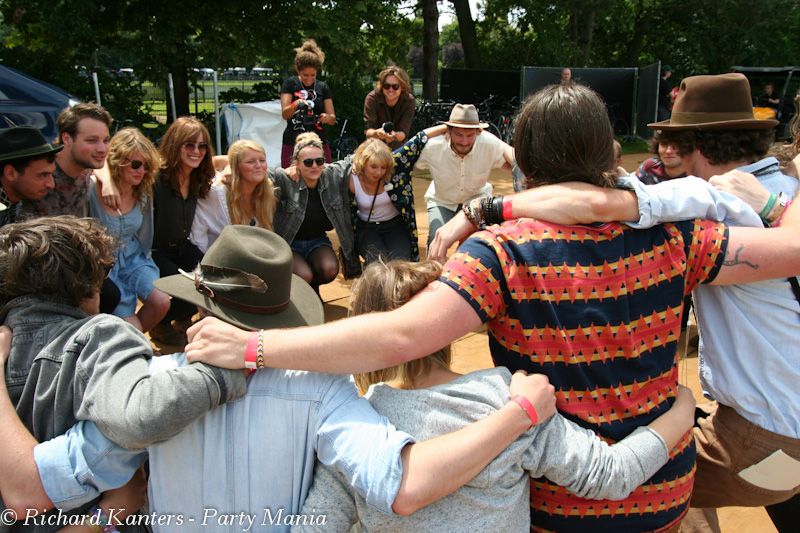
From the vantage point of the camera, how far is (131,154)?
12.7 ft

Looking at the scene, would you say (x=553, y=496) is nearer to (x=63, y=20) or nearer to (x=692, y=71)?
(x=63, y=20)

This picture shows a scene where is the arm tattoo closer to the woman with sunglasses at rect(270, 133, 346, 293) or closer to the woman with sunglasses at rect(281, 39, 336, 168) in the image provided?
the woman with sunglasses at rect(270, 133, 346, 293)

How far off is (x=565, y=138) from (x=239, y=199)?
3.41 metres

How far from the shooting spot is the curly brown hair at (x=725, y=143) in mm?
2061

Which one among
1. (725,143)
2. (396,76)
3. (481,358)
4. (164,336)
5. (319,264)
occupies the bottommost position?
(481,358)

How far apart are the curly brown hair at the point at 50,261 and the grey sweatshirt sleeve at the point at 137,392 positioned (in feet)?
0.73

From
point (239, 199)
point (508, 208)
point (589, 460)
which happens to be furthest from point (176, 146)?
point (589, 460)

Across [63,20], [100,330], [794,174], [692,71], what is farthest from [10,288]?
[692,71]

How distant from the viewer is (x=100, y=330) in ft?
5.02

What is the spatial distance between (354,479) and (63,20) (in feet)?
43.0

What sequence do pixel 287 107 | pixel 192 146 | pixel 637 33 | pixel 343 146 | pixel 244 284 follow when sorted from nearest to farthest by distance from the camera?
pixel 244 284
pixel 192 146
pixel 287 107
pixel 343 146
pixel 637 33

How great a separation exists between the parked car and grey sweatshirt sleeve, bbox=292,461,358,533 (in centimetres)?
545

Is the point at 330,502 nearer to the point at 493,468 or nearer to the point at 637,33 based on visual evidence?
the point at 493,468

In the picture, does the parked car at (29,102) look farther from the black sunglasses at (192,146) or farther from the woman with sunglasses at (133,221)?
the woman with sunglasses at (133,221)
